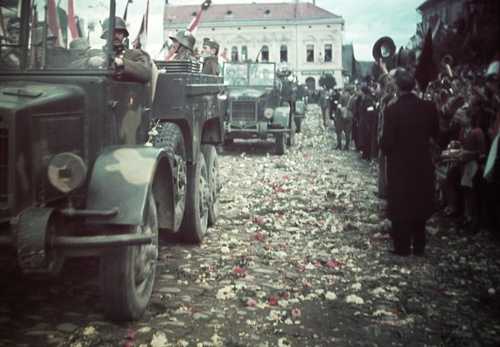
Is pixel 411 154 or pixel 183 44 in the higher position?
pixel 183 44

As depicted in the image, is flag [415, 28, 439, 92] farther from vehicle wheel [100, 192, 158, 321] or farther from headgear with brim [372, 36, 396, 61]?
vehicle wheel [100, 192, 158, 321]

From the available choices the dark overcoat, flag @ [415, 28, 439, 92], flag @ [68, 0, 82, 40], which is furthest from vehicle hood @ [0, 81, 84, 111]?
flag @ [415, 28, 439, 92]

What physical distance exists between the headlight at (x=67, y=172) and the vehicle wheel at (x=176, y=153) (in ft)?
5.24

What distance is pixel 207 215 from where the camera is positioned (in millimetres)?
7789

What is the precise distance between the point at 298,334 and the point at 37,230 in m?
1.97

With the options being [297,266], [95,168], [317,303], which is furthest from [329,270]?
[95,168]

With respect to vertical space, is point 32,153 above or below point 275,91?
below

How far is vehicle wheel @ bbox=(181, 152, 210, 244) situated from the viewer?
689 cm

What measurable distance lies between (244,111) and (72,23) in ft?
45.1

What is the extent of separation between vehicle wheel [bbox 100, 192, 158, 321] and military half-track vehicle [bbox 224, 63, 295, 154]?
13.2 m

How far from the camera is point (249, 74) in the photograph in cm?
1945

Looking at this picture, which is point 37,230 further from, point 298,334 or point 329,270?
point 329,270

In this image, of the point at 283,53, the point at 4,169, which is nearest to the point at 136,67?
the point at 4,169

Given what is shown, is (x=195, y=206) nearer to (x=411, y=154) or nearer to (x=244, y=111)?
(x=411, y=154)
